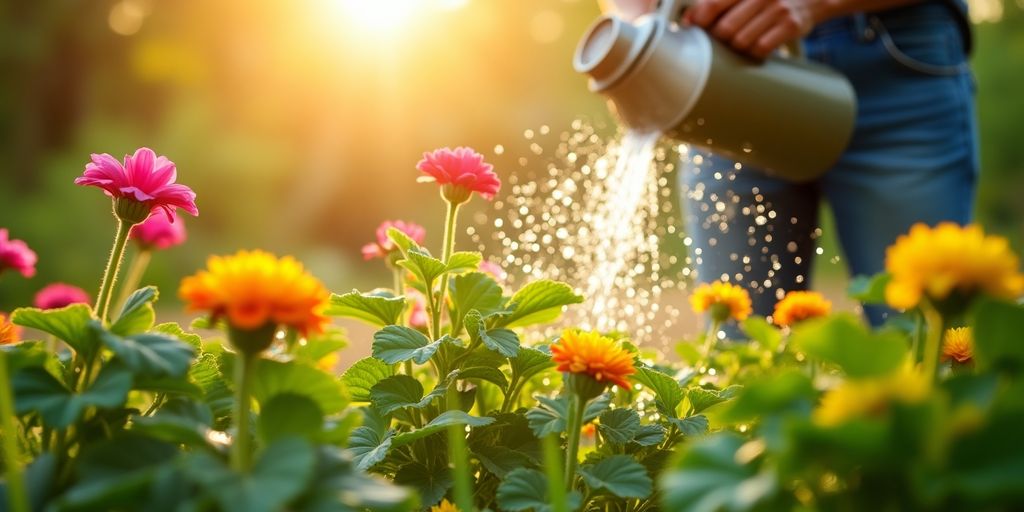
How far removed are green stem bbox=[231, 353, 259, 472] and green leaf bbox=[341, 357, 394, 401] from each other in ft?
1.09

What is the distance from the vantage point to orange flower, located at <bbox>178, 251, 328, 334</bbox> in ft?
1.47

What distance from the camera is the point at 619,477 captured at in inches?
26.1

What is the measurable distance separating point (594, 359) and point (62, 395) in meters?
0.31

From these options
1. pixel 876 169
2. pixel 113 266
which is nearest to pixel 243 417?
pixel 113 266

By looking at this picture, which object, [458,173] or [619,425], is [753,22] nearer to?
[458,173]

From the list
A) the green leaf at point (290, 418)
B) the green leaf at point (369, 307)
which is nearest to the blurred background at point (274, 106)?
the green leaf at point (369, 307)

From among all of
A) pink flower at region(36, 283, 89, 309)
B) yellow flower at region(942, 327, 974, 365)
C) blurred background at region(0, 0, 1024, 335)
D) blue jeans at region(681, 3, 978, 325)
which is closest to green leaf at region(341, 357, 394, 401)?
yellow flower at region(942, 327, 974, 365)

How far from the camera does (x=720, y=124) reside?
1.27m

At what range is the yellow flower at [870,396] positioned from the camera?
389 mm

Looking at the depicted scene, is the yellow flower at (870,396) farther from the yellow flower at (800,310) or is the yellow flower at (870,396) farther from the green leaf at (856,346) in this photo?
the yellow flower at (800,310)

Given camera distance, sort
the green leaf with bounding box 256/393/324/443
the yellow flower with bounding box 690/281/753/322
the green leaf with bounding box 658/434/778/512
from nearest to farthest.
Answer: the green leaf with bounding box 658/434/778/512
the green leaf with bounding box 256/393/324/443
the yellow flower with bounding box 690/281/753/322

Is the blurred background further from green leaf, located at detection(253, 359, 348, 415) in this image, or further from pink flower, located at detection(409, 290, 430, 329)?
green leaf, located at detection(253, 359, 348, 415)

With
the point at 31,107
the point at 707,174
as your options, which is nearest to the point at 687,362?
the point at 707,174

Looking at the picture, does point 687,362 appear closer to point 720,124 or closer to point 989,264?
point 720,124
